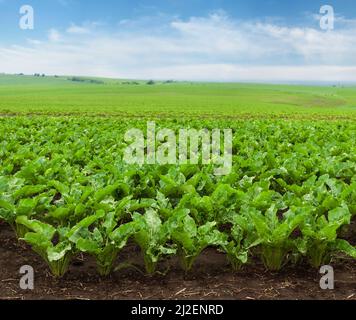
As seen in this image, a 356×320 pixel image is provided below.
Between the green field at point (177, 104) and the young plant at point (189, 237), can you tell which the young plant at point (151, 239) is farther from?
the green field at point (177, 104)

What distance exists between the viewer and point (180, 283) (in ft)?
17.0

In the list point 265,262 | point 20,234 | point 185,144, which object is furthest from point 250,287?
point 185,144

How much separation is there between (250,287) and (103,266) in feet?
5.73

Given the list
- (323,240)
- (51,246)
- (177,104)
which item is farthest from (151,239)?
(177,104)

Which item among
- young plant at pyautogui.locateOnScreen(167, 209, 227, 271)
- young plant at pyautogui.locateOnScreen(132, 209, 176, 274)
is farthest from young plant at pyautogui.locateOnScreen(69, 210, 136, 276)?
young plant at pyautogui.locateOnScreen(167, 209, 227, 271)

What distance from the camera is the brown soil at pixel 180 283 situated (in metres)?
4.91

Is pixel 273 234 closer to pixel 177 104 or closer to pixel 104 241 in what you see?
Answer: pixel 104 241

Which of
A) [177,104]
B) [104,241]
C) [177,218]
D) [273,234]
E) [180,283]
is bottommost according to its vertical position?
[180,283]

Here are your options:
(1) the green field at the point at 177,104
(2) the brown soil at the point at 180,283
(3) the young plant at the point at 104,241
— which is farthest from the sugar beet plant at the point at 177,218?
(1) the green field at the point at 177,104

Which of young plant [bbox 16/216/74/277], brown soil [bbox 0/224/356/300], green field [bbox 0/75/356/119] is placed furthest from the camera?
green field [bbox 0/75/356/119]

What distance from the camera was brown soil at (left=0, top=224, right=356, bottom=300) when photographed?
16.1 ft

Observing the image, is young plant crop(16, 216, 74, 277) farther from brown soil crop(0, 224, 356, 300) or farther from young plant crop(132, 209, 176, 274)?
young plant crop(132, 209, 176, 274)

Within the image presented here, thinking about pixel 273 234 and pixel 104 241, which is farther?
pixel 104 241
